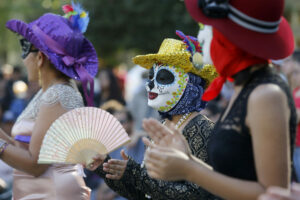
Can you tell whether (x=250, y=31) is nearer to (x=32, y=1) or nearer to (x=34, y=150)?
(x=34, y=150)

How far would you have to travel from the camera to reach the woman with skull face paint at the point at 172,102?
10.3 ft

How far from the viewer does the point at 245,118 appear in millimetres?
2137

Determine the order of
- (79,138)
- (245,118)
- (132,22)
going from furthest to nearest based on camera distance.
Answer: (132,22) < (79,138) < (245,118)

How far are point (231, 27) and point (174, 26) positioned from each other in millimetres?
16268

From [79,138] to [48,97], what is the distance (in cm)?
51

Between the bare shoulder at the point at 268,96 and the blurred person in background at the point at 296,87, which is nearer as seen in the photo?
the bare shoulder at the point at 268,96

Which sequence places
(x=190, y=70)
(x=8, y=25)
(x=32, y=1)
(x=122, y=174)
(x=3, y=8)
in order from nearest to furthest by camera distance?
(x=122, y=174) → (x=190, y=70) → (x=8, y=25) → (x=32, y=1) → (x=3, y=8)

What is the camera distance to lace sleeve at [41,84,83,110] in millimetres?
3492

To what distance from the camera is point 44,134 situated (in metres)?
3.36

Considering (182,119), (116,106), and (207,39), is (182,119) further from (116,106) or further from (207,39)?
(116,106)

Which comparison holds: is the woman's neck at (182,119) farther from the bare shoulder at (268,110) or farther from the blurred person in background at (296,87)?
the blurred person in background at (296,87)

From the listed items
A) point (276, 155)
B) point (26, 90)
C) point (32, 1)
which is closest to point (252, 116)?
point (276, 155)

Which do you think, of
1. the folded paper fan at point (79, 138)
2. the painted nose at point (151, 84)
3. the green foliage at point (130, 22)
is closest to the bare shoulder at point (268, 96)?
the folded paper fan at point (79, 138)

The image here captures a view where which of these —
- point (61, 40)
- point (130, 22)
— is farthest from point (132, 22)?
point (61, 40)
